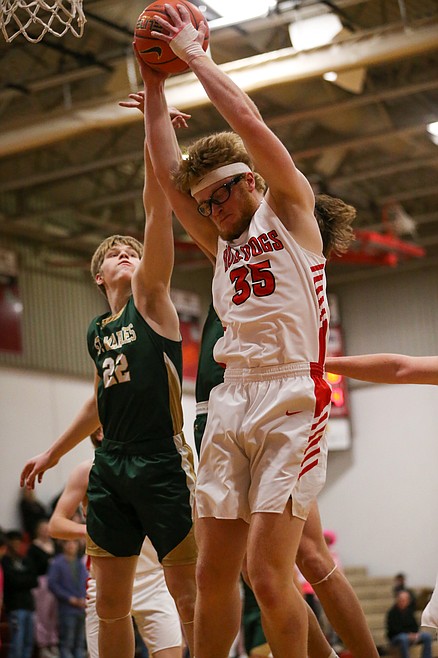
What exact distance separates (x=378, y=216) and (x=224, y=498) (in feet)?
55.2

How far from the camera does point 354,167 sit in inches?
714

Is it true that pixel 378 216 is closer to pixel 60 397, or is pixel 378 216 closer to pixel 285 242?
pixel 60 397

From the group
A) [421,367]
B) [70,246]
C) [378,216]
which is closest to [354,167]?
[378,216]

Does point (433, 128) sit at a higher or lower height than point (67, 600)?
higher

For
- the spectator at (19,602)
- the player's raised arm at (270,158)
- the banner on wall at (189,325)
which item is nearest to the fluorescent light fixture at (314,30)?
the spectator at (19,602)

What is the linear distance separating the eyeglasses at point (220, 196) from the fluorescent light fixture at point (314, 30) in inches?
351

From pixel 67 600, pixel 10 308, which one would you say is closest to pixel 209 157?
pixel 67 600

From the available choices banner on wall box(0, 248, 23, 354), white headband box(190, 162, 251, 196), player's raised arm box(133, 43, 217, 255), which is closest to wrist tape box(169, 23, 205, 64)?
player's raised arm box(133, 43, 217, 255)

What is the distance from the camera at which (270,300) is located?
3934 mm

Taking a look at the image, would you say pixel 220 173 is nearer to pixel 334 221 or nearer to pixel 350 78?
pixel 334 221

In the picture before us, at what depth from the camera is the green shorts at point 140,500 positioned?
15.3ft

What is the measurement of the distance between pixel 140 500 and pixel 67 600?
870 centimetres

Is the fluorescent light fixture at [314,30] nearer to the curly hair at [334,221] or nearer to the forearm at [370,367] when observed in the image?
the curly hair at [334,221]

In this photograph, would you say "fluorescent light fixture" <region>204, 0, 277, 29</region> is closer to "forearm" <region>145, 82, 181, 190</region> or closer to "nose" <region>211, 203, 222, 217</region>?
"forearm" <region>145, 82, 181, 190</region>
